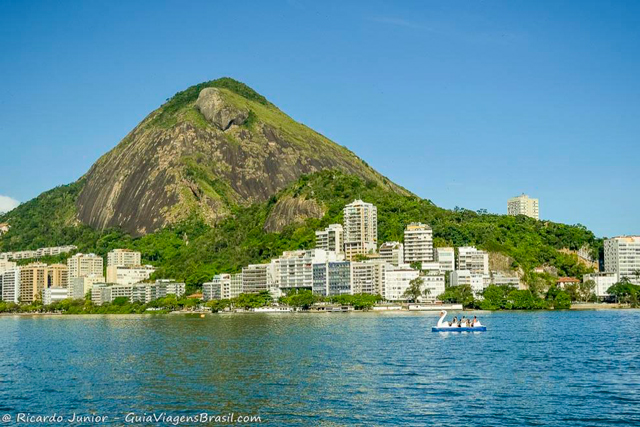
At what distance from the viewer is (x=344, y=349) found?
72625 mm

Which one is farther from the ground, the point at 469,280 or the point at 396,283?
the point at 469,280

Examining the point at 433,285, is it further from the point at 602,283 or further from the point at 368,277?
the point at 602,283

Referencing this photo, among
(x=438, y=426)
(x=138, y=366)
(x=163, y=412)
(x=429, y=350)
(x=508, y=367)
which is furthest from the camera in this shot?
(x=429, y=350)

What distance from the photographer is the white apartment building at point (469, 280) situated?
612ft

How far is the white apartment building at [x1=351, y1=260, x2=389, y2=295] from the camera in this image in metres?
188

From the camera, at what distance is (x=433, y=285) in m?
185

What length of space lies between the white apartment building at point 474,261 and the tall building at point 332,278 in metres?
26.9

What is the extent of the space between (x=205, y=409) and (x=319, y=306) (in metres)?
142

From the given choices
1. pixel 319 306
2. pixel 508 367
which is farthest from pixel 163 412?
pixel 319 306

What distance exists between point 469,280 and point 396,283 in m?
15.7

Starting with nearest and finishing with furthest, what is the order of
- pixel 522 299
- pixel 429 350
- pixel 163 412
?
Result: pixel 163 412
pixel 429 350
pixel 522 299

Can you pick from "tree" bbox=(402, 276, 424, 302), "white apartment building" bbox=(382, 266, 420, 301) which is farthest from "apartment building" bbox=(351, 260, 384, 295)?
"tree" bbox=(402, 276, 424, 302)

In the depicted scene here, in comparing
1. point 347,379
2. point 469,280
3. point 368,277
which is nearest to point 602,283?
point 469,280

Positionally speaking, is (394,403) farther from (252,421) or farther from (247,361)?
(247,361)
